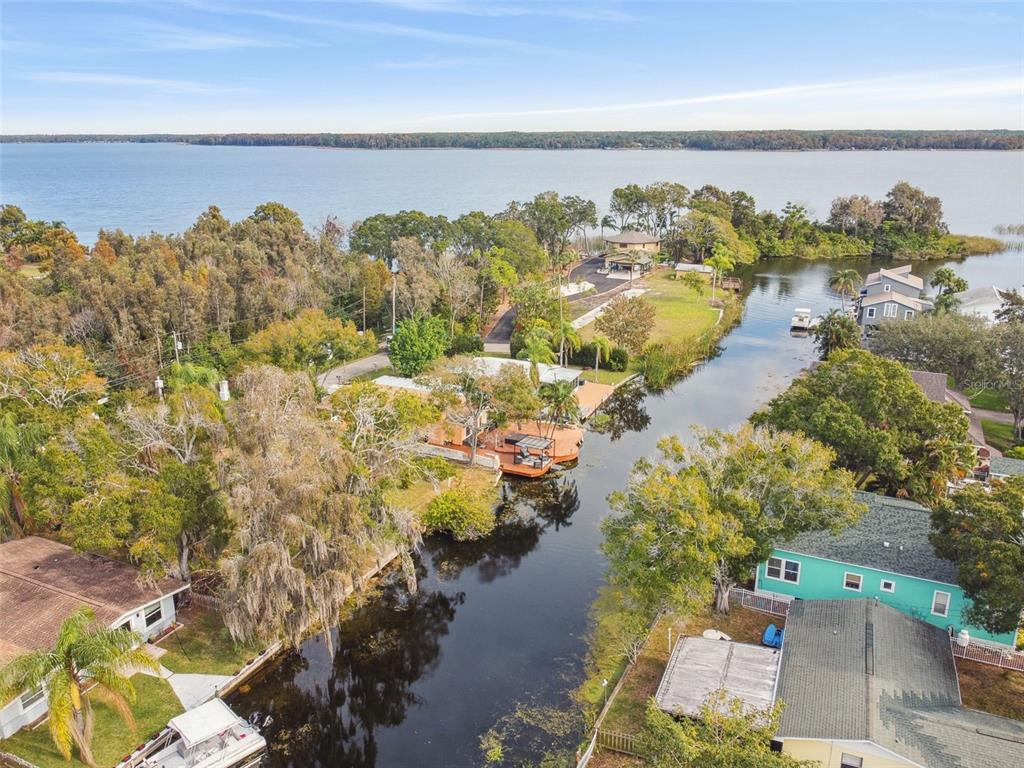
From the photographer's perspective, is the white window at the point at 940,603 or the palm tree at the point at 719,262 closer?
the white window at the point at 940,603

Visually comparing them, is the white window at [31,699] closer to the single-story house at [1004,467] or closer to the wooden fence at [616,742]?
the wooden fence at [616,742]

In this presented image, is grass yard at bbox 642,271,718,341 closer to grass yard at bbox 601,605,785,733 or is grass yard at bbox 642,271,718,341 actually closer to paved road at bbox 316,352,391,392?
paved road at bbox 316,352,391,392

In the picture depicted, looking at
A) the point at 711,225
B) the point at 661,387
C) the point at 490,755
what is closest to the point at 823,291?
the point at 711,225

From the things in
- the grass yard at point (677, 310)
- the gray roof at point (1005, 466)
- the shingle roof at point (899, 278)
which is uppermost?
the shingle roof at point (899, 278)

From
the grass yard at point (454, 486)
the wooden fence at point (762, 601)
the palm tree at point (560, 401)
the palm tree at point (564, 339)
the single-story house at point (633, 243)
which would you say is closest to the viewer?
the wooden fence at point (762, 601)

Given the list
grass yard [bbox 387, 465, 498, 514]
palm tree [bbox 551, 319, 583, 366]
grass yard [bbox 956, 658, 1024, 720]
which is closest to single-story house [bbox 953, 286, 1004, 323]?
palm tree [bbox 551, 319, 583, 366]

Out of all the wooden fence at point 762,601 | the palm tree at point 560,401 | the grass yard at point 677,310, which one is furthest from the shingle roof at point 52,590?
the grass yard at point 677,310

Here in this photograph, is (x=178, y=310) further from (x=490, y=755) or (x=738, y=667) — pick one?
(x=738, y=667)
